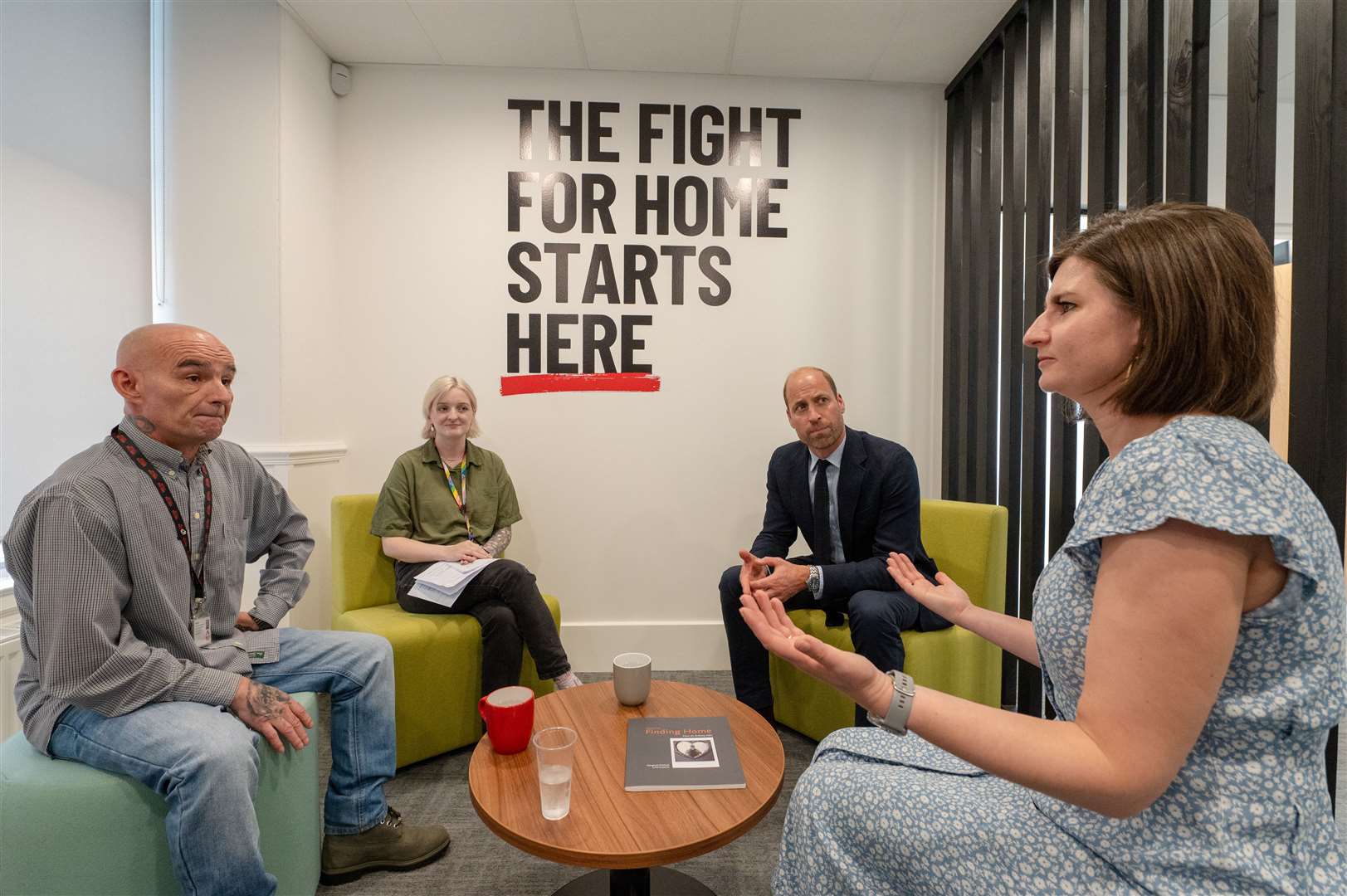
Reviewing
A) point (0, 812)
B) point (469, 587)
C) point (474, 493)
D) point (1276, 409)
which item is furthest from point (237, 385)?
point (1276, 409)

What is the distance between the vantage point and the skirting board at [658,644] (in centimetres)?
346

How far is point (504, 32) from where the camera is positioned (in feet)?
9.98

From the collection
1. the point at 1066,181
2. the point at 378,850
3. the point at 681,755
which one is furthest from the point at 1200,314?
the point at 378,850

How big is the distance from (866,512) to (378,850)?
6.34ft

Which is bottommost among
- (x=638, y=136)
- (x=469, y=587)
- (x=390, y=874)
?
(x=390, y=874)

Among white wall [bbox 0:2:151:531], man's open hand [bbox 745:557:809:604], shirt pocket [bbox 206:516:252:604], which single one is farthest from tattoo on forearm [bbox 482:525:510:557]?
white wall [bbox 0:2:151:531]

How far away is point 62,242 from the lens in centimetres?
246

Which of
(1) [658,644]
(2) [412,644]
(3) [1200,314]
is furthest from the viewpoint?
(1) [658,644]

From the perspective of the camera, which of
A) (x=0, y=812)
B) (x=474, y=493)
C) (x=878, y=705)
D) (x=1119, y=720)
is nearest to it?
(x=1119, y=720)

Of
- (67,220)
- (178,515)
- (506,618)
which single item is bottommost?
(506,618)

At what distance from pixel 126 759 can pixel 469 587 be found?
1263mm

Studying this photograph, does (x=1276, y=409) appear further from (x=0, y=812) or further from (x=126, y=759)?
(x=0, y=812)

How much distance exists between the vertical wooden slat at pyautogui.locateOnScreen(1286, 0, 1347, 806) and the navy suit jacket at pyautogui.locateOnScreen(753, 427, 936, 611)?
110cm

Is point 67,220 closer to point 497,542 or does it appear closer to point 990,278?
point 497,542
